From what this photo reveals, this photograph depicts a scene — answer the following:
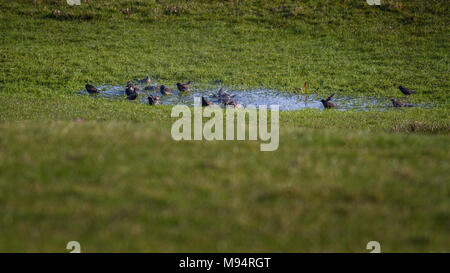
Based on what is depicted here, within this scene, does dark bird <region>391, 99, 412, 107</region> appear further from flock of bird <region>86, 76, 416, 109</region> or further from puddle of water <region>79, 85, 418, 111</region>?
puddle of water <region>79, 85, 418, 111</region>

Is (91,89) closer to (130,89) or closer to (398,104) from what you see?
(130,89)

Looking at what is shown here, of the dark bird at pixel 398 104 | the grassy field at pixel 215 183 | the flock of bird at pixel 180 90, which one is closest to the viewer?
the grassy field at pixel 215 183

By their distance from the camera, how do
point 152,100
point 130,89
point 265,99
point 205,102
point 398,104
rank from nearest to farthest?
point 205,102
point 152,100
point 398,104
point 130,89
point 265,99

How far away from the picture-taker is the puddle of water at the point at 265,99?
84.0 feet

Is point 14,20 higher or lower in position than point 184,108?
higher

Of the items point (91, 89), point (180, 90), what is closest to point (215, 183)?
point (180, 90)

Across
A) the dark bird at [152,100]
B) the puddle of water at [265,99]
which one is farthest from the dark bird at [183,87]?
Result: the dark bird at [152,100]

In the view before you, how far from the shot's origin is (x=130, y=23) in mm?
41094

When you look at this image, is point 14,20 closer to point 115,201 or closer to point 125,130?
point 125,130

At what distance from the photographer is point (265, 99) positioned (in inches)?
1051

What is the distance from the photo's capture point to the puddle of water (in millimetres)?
25594

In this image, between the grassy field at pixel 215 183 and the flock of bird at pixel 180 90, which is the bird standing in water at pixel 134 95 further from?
the grassy field at pixel 215 183

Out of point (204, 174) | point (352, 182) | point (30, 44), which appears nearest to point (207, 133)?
point (204, 174)

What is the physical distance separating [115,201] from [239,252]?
2.73 m
